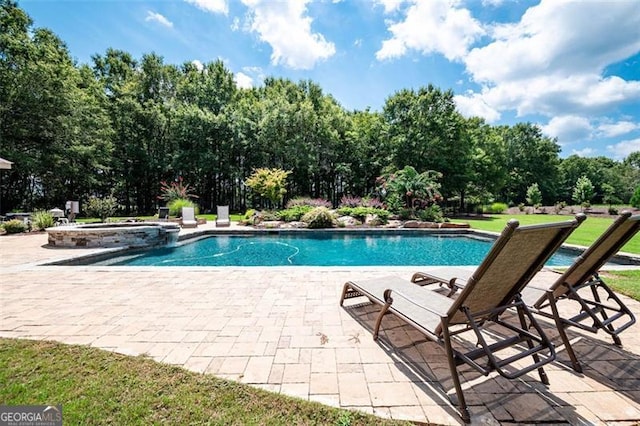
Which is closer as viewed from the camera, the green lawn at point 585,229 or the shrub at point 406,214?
the green lawn at point 585,229

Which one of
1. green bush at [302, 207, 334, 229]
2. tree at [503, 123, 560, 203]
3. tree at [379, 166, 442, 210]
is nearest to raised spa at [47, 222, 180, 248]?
green bush at [302, 207, 334, 229]

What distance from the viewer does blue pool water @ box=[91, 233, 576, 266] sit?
23.2ft

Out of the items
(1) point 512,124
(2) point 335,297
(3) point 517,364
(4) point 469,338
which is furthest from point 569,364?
(1) point 512,124

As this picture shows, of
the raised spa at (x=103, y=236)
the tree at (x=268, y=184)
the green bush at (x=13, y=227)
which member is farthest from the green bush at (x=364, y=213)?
the green bush at (x=13, y=227)

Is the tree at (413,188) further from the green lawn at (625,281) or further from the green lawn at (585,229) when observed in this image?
the green lawn at (625,281)

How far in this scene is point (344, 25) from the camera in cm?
948

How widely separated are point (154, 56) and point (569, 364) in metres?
28.9

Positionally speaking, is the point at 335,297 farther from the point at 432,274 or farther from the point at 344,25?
the point at 344,25

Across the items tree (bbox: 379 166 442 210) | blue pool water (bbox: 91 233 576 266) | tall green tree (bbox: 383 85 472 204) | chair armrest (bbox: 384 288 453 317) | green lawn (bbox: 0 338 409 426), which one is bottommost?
blue pool water (bbox: 91 233 576 266)

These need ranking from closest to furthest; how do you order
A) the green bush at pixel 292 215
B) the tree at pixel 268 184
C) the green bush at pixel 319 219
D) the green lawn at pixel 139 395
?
the green lawn at pixel 139 395
the green bush at pixel 319 219
the green bush at pixel 292 215
the tree at pixel 268 184

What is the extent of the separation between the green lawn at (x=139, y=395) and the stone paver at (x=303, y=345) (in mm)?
128

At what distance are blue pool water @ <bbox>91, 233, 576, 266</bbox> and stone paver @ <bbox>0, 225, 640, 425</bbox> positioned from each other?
2.90 m

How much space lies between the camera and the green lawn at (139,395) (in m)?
1.55

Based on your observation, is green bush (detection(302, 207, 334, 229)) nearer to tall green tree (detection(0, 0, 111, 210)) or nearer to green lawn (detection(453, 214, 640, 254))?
green lawn (detection(453, 214, 640, 254))
